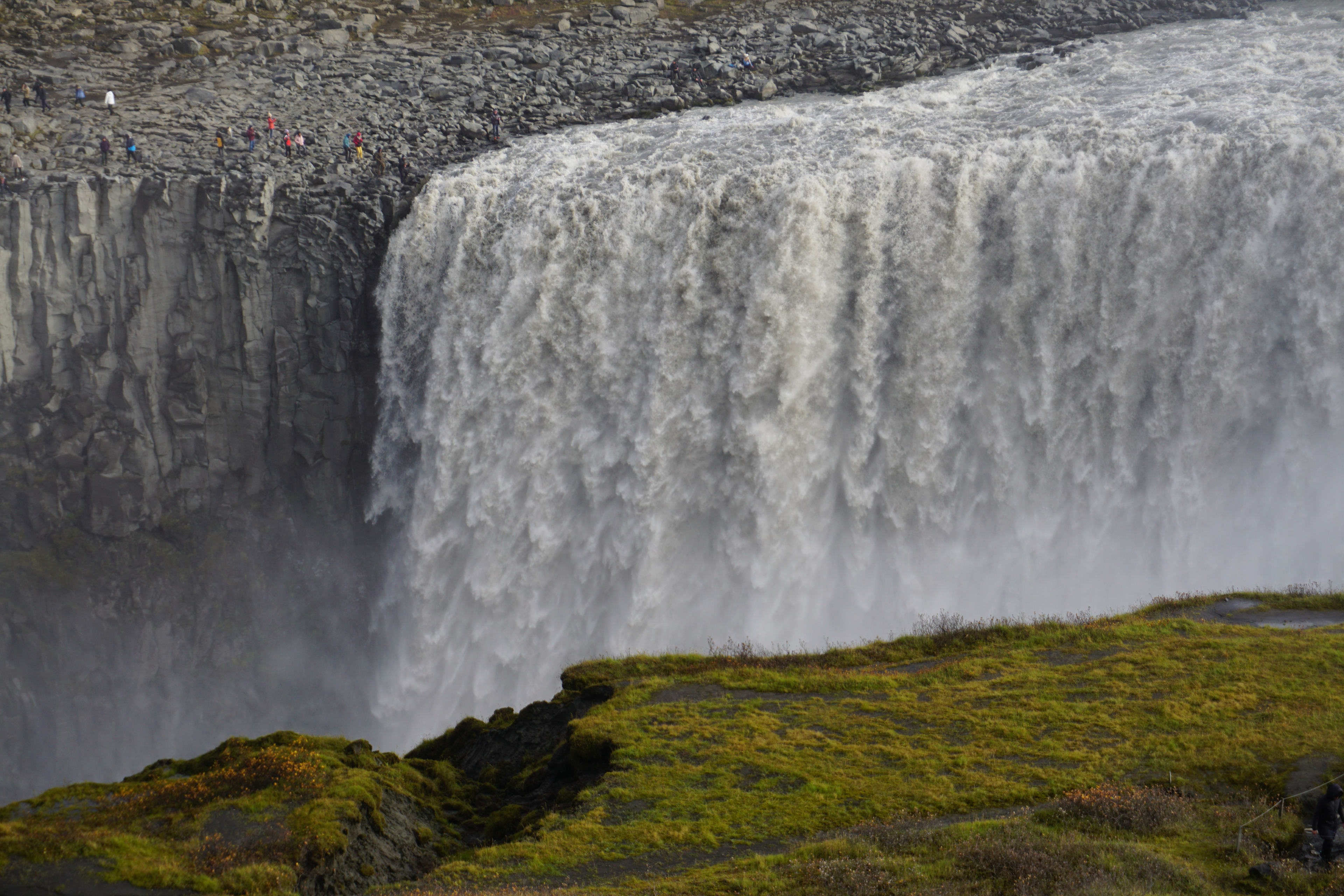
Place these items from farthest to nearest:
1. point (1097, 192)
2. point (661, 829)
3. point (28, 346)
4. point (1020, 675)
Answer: point (28, 346) → point (1097, 192) → point (1020, 675) → point (661, 829)


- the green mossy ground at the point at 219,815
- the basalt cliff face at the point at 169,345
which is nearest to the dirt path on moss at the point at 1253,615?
the green mossy ground at the point at 219,815

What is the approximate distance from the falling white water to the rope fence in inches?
585

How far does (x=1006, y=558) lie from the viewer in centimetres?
3428

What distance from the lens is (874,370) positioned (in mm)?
34938

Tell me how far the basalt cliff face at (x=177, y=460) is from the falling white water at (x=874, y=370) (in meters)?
2.92

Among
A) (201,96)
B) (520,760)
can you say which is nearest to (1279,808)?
(520,760)

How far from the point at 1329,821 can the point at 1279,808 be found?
71.4 inches

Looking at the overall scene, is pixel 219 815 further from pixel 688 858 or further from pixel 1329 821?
pixel 1329 821

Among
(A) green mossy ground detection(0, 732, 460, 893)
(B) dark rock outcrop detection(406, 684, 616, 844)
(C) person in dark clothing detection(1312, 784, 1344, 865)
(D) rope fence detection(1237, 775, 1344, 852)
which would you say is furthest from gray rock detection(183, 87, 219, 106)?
(C) person in dark clothing detection(1312, 784, 1344, 865)

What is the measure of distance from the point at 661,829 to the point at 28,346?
3673cm

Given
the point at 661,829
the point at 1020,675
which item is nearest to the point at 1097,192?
the point at 1020,675

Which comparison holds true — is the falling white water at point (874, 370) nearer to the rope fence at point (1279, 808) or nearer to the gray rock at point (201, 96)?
the rope fence at point (1279, 808)

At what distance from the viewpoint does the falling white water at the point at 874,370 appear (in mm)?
31344

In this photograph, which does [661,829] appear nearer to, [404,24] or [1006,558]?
[1006,558]
